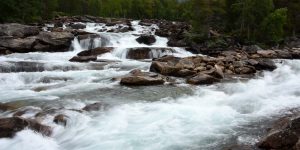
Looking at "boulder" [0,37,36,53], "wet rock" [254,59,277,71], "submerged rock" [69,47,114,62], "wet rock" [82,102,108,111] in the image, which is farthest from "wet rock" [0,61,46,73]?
"wet rock" [254,59,277,71]

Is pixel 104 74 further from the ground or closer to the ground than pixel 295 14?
closer to the ground

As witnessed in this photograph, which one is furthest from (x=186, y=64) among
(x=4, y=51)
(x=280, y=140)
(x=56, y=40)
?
(x=280, y=140)

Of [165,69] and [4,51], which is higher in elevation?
[4,51]

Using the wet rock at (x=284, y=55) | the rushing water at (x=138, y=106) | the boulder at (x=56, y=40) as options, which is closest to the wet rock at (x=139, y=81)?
the rushing water at (x=138, y=106)

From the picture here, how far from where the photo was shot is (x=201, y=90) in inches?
749

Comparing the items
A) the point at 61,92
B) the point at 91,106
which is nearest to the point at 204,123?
the point at 91,106

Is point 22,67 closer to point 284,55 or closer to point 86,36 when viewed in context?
point 86,36

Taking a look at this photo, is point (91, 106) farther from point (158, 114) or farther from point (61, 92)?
point (61, 92)

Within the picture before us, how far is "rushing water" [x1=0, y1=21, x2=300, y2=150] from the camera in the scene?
11.1 metres

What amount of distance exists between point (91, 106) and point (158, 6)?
9953cm

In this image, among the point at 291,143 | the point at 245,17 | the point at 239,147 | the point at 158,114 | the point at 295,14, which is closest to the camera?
the point at 291,143

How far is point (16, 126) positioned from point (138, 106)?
564 centimetres

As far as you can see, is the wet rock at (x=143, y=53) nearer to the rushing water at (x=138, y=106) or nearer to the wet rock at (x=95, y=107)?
the rushing water at (x=138, y=106)

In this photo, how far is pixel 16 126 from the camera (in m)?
11.1
